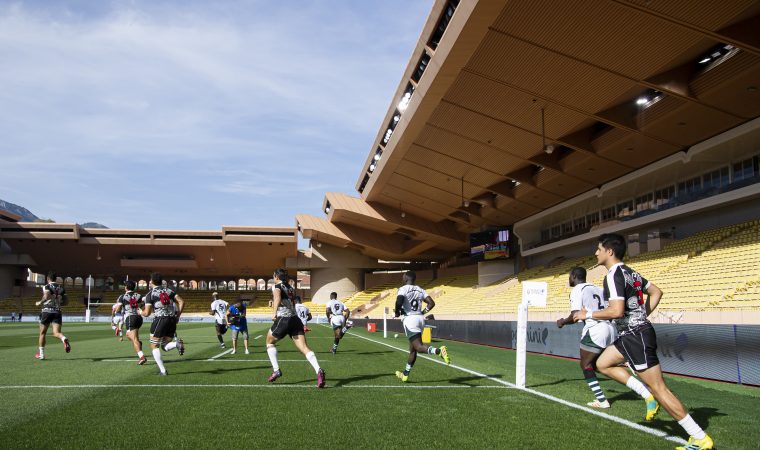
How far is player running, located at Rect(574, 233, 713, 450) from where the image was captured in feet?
16.1

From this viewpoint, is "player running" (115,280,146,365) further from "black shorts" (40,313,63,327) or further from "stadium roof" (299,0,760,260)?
"stadium roof" (299,0,760,260)

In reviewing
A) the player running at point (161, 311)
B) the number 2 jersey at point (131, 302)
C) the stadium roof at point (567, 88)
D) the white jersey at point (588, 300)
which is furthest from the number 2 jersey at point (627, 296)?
the stadium roof at point (567, 88)

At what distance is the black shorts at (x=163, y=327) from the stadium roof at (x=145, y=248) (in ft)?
159

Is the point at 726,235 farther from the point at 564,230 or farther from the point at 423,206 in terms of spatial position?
the point at 423,206

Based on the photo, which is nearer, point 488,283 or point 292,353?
point 292,353

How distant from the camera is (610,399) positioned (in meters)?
8.04

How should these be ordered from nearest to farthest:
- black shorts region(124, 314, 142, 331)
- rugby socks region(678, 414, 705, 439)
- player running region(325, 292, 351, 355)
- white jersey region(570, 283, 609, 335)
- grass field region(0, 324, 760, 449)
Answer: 1. rugby socks region(678, 414, 705, 439)
2. grass field region(0, 324, 760, 449)
3. white jersey region(570, 283, 609, 335)
4. black shorts region(124, 314, 142, 331)
5. player running region(325, 292, 351, 355)

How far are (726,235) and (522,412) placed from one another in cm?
1986

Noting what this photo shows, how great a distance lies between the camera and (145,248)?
63.2 metres

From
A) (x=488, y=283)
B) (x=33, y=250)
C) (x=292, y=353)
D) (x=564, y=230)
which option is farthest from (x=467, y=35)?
(x=33, y=250)

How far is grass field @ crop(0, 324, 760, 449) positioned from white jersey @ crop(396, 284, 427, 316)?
1123 millimetres

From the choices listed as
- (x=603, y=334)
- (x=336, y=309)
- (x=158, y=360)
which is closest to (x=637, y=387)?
(x=603, y=334)

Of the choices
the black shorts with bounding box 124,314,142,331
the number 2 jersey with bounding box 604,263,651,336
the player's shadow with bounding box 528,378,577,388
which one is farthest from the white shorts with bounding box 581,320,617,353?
the black shorts with bounding box 124,314,142,331

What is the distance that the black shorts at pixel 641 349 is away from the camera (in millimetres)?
5102
